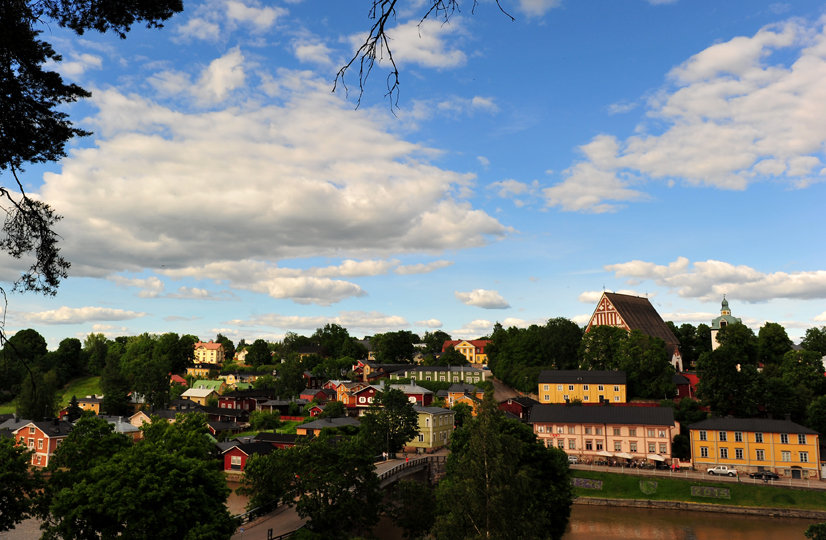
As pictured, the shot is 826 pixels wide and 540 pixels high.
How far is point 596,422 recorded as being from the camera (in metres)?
57.8

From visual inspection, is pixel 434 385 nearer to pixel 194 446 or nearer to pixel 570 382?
pixel 570 382

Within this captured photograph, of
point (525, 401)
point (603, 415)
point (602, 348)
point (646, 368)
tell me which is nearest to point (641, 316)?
point (602, 348)

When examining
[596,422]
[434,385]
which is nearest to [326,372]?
[434,385]

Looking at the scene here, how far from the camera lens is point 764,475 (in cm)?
4797

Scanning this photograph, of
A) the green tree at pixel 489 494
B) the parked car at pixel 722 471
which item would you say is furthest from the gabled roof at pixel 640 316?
the green tree at pixel 489 494

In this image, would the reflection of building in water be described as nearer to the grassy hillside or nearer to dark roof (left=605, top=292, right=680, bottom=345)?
dark roof (left=605, top=292, right=680, bottom=345)

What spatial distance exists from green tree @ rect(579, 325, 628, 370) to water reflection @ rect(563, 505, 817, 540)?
30.2m

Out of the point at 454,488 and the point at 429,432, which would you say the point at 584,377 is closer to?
the point at 429,432

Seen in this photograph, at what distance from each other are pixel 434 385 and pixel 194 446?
53.6 m

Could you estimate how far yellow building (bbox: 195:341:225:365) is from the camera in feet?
539

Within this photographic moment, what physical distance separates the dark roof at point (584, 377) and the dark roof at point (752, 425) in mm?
14830

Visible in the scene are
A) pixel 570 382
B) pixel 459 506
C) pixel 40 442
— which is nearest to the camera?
pixel 459 506

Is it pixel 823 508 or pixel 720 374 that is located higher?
pixel 720 374

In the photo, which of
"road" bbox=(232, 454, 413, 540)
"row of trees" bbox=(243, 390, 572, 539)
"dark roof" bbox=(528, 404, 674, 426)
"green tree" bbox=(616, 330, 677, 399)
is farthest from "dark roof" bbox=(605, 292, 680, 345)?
"road" bbox=(232, 454, 413, 540)
